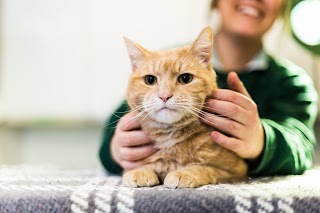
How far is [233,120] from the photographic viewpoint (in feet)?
2.61

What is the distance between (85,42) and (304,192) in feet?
3.92

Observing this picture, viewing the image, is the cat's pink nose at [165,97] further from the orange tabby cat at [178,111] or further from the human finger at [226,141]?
the human finger at [226,141]

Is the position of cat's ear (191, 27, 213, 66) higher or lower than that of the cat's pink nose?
higher

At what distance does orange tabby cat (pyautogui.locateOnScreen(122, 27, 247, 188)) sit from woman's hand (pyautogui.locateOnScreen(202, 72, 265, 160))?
0.06ft

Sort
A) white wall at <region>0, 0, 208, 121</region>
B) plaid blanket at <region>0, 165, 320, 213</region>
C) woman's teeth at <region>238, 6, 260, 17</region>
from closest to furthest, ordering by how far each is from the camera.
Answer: plaid blanket at <region>0, 165, 320, 213</region> < woman's teeth at <region>238, 6, 260, 17</region> < white wall at <region>0, 0, 208, 121</region>

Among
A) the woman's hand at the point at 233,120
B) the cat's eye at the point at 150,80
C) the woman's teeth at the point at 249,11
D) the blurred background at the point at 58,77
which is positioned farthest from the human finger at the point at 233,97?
the blurred background at the point at 58,77

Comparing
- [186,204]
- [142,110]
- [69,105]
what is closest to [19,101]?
[69,105]

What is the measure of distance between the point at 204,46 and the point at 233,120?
0.47 ft

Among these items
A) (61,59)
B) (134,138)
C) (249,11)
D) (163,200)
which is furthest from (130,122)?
(61,59)

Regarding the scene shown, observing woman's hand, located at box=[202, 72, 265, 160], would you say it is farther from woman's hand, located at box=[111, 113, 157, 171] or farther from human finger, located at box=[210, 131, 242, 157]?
woman's hand, located at box=[111, 113, 157, 171]

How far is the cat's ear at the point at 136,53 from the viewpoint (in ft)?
2.66

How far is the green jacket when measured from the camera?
34.4 inches

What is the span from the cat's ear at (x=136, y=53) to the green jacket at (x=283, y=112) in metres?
0.16

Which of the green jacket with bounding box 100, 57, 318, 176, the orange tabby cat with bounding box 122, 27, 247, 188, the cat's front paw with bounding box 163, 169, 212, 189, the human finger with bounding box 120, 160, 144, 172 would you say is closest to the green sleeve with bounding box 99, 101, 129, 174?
the green jacket with bounding box 100, 57, 318, 176
